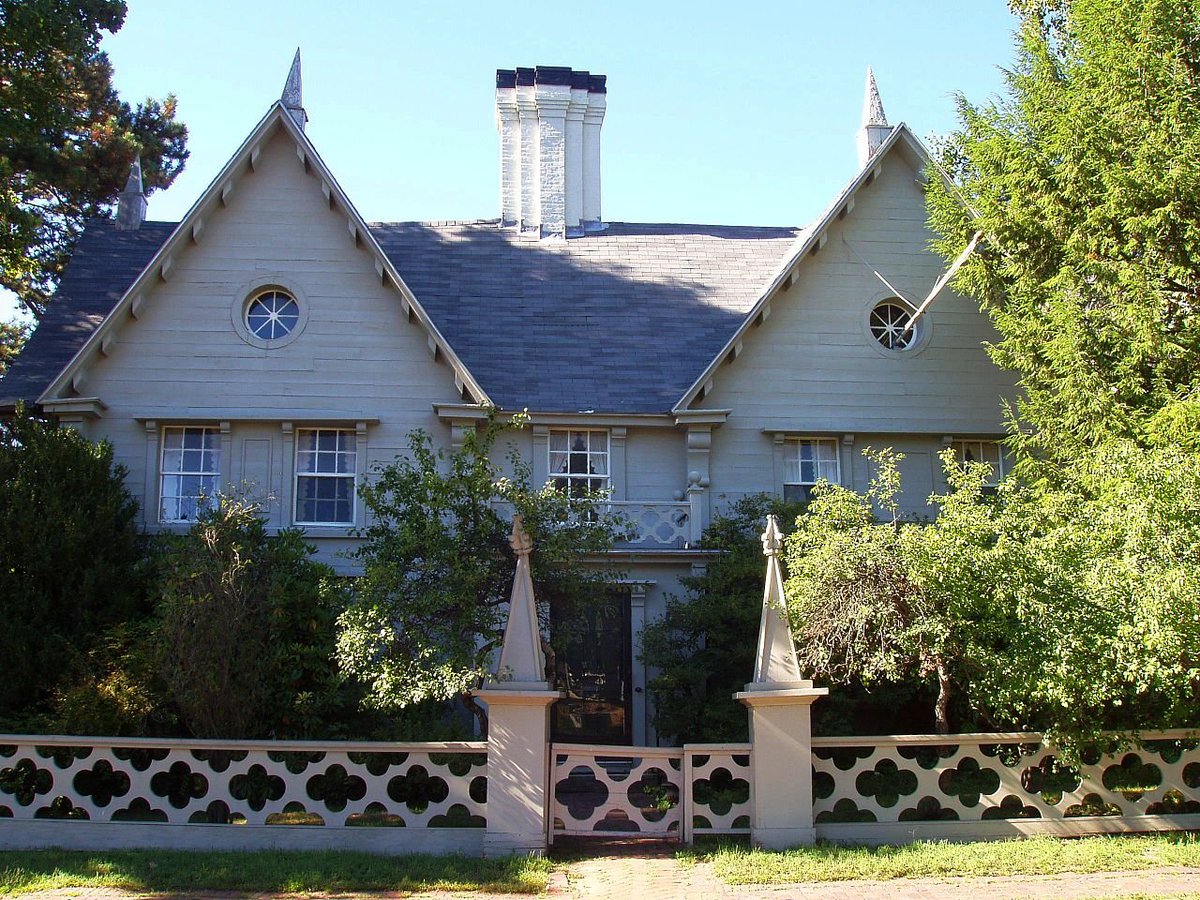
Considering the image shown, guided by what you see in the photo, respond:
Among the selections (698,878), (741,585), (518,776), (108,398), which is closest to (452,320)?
(108,398)

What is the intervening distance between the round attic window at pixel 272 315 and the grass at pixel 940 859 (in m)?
11.9

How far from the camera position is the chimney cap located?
2567 cm

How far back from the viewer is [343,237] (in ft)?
64.0

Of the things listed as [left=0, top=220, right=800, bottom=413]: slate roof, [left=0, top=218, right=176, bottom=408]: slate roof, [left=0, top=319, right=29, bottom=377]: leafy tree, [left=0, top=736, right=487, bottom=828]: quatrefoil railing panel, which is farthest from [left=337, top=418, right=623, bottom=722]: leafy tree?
[left=0, top=319, right=29, bottom=377]: leafy tree

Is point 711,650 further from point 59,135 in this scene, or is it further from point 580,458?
point 59,135

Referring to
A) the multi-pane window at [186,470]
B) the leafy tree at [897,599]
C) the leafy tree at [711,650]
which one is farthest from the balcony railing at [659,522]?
the multi-pane window at [186,470]

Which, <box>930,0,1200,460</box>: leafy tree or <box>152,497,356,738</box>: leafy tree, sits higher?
<box>930,0,1200,460</box>: leafy tree

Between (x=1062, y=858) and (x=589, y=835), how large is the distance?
477 cm

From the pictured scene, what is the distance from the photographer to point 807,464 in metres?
20.2

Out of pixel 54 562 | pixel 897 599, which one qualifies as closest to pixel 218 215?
pixel 54 562

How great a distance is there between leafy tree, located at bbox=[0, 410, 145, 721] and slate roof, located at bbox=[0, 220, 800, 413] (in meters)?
2.94

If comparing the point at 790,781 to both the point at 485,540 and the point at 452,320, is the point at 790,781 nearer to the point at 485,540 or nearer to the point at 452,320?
the point at 485,540

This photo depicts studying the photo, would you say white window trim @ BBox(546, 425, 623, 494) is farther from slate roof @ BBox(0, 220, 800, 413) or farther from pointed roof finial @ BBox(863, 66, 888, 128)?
pointed roof finial @ BBox(863, 66, 888, 128)

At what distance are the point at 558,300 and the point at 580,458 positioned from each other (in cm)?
399
